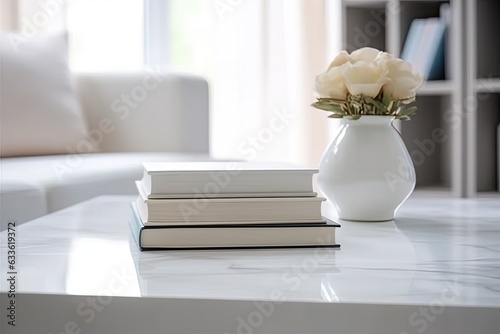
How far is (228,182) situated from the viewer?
34.5 inches

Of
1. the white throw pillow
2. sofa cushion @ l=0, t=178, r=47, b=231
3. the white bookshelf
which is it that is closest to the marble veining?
sofa cushion @ l=0, t=178, r=47, b=231

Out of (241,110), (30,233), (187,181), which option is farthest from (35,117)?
(187,181)

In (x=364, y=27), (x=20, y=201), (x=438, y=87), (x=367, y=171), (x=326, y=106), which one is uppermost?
(x=364, y=27)

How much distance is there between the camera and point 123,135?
8.49 ft

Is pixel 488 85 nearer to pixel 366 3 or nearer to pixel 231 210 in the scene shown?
pixel 366 3

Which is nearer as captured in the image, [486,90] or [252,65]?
[486,90]

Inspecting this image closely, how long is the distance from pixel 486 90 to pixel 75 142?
159 centimetres

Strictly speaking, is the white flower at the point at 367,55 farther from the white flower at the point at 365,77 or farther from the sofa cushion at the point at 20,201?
the sofa cushion at the point at 20,201

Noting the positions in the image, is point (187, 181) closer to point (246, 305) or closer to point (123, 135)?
point (246, 305)

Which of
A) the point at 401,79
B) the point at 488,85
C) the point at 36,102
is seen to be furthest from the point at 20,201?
the point at 488,85

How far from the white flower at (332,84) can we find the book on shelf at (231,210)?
0.90 ft

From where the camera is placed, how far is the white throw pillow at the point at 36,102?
2.31m

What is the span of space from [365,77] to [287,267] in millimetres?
421

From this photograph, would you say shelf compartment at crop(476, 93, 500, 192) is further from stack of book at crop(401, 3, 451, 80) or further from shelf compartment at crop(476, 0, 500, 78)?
stack of book at crop(401, 3, 451, 80)
